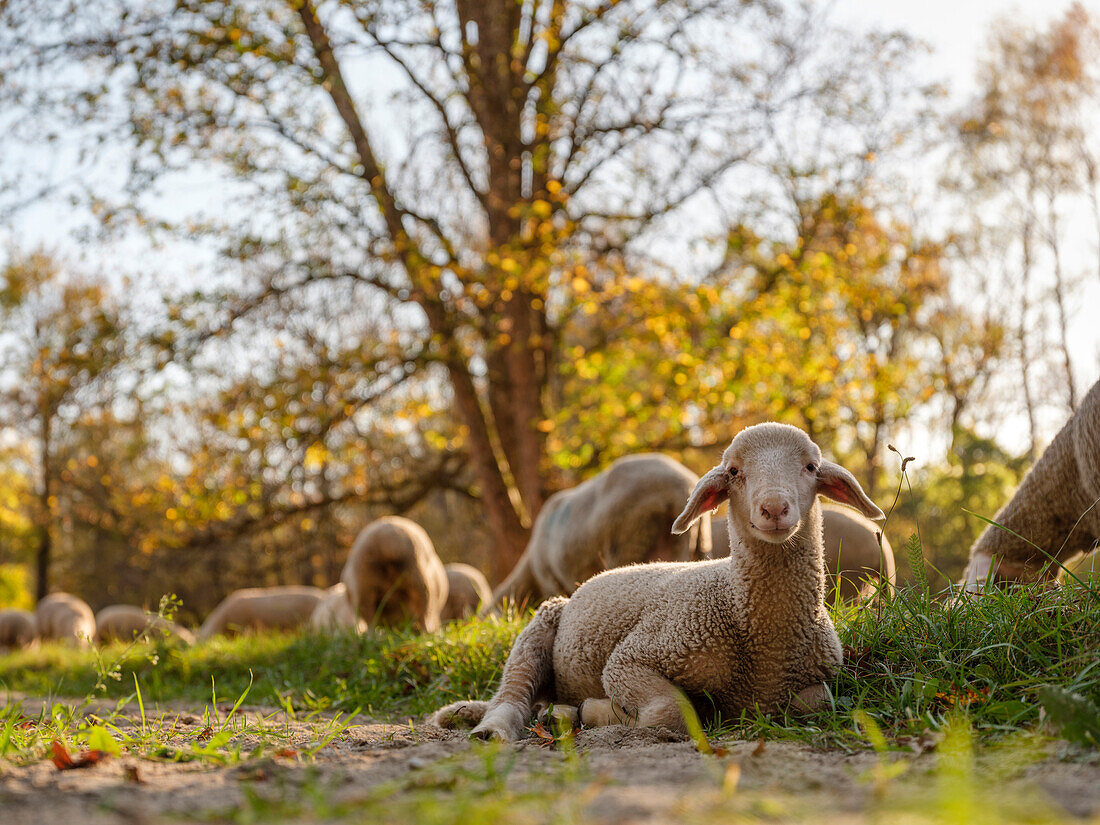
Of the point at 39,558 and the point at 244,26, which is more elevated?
the point at 244,26

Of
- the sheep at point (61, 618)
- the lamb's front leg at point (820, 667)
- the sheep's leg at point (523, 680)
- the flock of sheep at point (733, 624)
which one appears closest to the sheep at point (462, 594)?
the sheep's leg at point (523, 680)

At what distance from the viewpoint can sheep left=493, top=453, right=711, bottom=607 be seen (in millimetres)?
6555

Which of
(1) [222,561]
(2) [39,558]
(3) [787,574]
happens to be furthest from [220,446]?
(2) [39,558]

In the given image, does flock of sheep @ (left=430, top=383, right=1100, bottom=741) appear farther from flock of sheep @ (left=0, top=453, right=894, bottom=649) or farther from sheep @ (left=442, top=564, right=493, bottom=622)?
sheep @ (left=442, top=564, right=493, bottom=622)

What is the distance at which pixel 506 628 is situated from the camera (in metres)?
5.30

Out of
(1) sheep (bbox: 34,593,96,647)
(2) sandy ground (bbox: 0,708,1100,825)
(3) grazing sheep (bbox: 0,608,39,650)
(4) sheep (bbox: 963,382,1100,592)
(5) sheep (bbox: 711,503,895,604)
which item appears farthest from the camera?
(1) sheep (bbox: 34,593,96,647)

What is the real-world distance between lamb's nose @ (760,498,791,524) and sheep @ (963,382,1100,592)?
178 cm

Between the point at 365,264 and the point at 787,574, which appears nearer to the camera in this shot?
the point at 787,574

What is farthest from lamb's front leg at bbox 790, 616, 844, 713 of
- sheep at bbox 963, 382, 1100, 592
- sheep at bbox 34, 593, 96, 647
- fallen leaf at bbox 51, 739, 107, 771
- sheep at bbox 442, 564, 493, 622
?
sheep at bbox 34, 593, 96, 647

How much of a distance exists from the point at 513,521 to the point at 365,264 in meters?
4.21

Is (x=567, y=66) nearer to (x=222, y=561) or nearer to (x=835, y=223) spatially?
(x=835, y=223)

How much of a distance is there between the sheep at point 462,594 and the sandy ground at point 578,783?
7.43 meters

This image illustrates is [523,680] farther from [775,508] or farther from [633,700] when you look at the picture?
[775,508]

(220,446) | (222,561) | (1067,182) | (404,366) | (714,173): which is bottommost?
(222,561)
